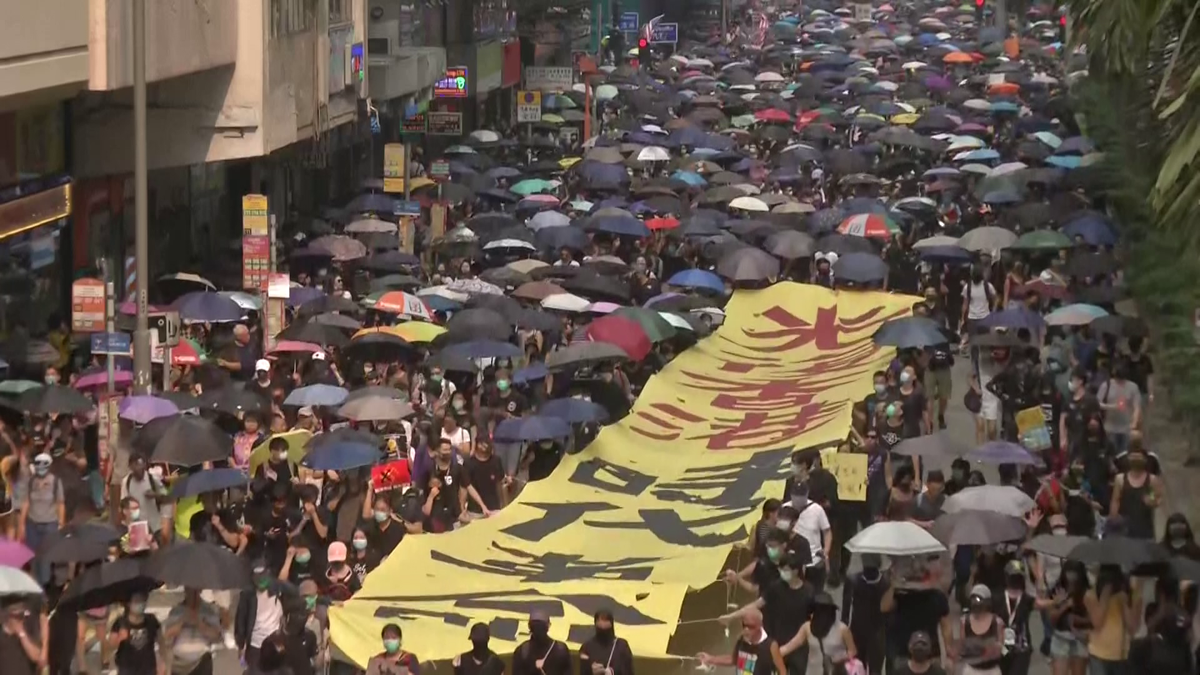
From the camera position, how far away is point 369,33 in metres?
42.2

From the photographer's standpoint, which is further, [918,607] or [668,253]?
[668,253]

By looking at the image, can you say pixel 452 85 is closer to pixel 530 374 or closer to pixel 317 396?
pixel 530 374

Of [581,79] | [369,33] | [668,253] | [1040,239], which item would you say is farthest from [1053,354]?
[581,79]

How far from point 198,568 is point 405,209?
20910 millimetres

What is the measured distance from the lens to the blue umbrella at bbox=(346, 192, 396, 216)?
3456 centimetres

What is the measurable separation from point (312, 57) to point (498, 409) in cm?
1437

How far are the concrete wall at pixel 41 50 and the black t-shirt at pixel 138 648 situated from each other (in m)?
8.93

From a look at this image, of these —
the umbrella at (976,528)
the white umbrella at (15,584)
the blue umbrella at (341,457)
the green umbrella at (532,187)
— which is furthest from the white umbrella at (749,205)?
the white umbrella at (15,584)

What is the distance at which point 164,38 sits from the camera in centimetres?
2538

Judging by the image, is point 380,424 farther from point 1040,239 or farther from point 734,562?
point 1040,239

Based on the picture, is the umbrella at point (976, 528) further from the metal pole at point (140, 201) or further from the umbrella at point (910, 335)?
the metal pole at point (140, 201)

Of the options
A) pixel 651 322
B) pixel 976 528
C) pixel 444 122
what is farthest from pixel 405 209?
pixel 976 528

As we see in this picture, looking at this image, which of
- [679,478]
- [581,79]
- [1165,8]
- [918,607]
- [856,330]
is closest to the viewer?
[918,607]

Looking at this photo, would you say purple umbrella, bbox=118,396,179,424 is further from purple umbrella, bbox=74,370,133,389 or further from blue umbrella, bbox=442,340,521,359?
blue umbrella, bbox=442,340,521,359
